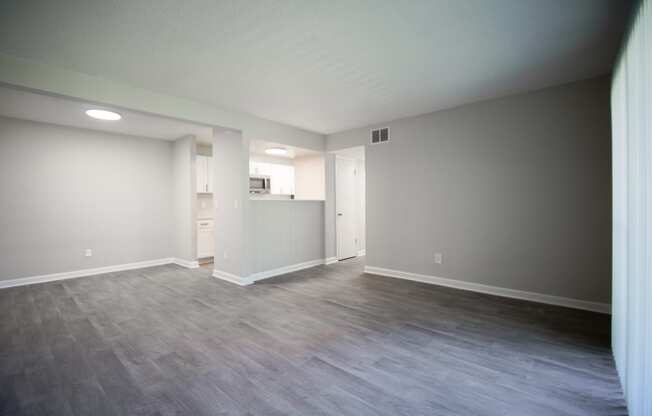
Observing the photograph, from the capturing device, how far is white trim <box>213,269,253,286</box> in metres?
4.50

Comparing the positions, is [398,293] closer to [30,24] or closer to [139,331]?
[139,331]

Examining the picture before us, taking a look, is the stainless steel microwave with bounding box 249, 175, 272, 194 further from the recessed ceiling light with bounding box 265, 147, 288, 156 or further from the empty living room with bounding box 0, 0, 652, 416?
the recessed ceiling light with bounding box 265, 147, 288, 156

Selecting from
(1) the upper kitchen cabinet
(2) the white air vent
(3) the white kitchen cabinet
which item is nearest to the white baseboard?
(2) the white air vent

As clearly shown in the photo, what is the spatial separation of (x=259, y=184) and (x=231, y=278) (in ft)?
7.19

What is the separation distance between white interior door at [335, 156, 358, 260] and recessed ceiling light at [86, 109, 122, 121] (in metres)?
3.78

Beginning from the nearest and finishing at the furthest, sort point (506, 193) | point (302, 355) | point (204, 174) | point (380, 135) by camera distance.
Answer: point (302, 355) → point (506, 193) → point (380, 135) → point (204, 174)

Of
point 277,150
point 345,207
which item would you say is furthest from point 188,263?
point 345,207

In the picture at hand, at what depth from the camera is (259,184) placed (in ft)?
20.2

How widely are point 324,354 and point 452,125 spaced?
3.53 metres

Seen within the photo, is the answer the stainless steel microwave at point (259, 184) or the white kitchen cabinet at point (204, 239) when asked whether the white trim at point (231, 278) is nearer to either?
the white kitchen cabinet at point (204, 239)

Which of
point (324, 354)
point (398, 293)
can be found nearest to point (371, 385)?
point (324, 354)

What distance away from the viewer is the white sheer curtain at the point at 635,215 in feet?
4.41

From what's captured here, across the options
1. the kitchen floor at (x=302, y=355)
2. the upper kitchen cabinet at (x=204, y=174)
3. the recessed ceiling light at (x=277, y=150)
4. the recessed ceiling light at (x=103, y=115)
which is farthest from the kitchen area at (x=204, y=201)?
the kitchen floor at (x=302, y=355)

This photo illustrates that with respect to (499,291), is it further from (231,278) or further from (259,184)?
(259,184)
